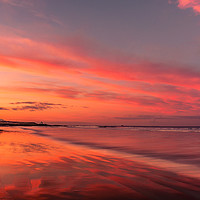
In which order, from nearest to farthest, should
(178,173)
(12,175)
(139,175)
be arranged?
(12,175)
(139,175)
(178,173)

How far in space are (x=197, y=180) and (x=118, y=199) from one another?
4.11 m

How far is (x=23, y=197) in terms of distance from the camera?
562 centimetres

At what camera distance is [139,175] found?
8.69 meters

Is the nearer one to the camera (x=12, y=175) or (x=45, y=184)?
(x=45, y=184)

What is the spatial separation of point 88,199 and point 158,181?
325cm

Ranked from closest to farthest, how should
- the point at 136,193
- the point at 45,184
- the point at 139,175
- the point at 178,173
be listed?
the point at 136,193
the point at 45,184
the point at 139,175
the point at 178,173

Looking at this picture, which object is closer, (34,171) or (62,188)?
(62,188)

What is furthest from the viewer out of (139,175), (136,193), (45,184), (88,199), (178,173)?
(178,173)

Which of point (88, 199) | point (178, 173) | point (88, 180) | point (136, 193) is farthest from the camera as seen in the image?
point (178, 173)

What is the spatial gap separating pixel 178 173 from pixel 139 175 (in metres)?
2.01

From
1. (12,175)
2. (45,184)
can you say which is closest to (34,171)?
(12,175)

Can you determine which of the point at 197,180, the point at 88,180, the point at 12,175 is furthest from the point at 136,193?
the point at 12,175

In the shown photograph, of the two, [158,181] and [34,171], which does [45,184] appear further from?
[158,181]

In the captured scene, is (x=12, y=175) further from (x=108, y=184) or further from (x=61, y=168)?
(x=108, y=184)
